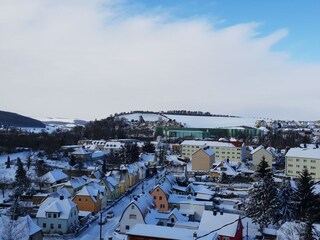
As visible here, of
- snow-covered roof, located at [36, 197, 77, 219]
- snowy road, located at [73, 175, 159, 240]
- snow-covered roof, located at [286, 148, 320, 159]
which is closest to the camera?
snowy road, located at [73, 175, 159, 240]

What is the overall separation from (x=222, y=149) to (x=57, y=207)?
40230mm

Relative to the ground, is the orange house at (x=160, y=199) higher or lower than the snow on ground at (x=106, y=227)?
higher

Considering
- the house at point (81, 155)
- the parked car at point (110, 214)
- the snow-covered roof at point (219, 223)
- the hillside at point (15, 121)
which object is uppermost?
the hillside at point (15, 121)

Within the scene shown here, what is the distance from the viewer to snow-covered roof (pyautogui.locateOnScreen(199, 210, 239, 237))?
1886cm

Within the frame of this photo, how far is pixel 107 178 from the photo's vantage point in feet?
103

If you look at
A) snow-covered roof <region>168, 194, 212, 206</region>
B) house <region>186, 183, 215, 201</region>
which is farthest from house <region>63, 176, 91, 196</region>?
house <region>186, 183, 215, 201</region>

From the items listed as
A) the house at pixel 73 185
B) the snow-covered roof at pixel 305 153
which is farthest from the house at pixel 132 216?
the snow-covered roof at pixel 305 153

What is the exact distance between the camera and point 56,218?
21812 mm

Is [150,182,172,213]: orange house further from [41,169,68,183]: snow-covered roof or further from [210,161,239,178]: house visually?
[210,161,239,178]: house

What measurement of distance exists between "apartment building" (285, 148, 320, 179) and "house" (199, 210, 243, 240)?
2460 cm

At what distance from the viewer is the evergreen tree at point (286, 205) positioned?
75.4ft

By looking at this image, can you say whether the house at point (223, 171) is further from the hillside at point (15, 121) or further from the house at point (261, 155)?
the hillside at point (15, 121)

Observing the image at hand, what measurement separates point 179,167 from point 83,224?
27295 millimetres

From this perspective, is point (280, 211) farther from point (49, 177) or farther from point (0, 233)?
point (49, 177)
